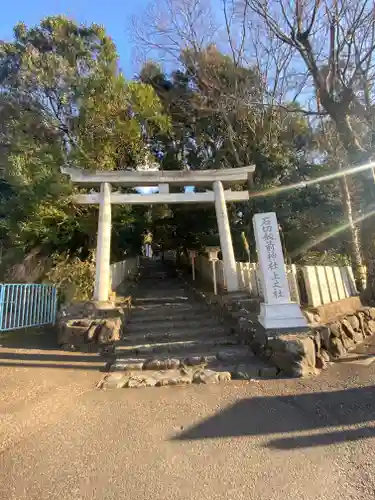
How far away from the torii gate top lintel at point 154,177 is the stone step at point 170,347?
508cm

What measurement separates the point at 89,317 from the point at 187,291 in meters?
5.56

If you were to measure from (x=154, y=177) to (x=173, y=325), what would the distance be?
468 centimetres

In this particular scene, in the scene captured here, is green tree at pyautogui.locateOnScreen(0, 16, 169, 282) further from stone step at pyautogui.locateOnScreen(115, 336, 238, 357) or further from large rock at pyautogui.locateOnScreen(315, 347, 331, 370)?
large rock at pyautogui.locateOnScreen(315, 347, 331, 370)

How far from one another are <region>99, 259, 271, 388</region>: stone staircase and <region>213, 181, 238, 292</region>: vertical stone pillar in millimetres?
1068

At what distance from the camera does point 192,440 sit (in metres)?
2.96

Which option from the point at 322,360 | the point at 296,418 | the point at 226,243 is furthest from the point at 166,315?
the point at 296,418

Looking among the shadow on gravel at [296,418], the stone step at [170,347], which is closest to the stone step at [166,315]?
the stone step at [170,347]

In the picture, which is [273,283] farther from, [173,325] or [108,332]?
[108,332]

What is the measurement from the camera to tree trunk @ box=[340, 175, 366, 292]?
9023mm

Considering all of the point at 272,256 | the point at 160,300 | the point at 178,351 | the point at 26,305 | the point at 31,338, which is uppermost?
the point at 272,256

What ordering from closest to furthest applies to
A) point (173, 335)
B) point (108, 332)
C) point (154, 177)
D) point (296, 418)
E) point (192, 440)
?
point (192, 440) < point (296, 418) < point (108, 332) < point (173, 335) < point (154, 177)

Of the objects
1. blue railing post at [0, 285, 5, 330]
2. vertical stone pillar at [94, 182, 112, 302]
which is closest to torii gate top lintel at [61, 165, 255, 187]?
vertical stone pillar at [94, 182, 112, 302]

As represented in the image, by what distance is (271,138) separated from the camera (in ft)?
46.1

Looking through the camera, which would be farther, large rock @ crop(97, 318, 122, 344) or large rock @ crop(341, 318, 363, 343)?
large rock @ crop(97, 318, 122, 344)
